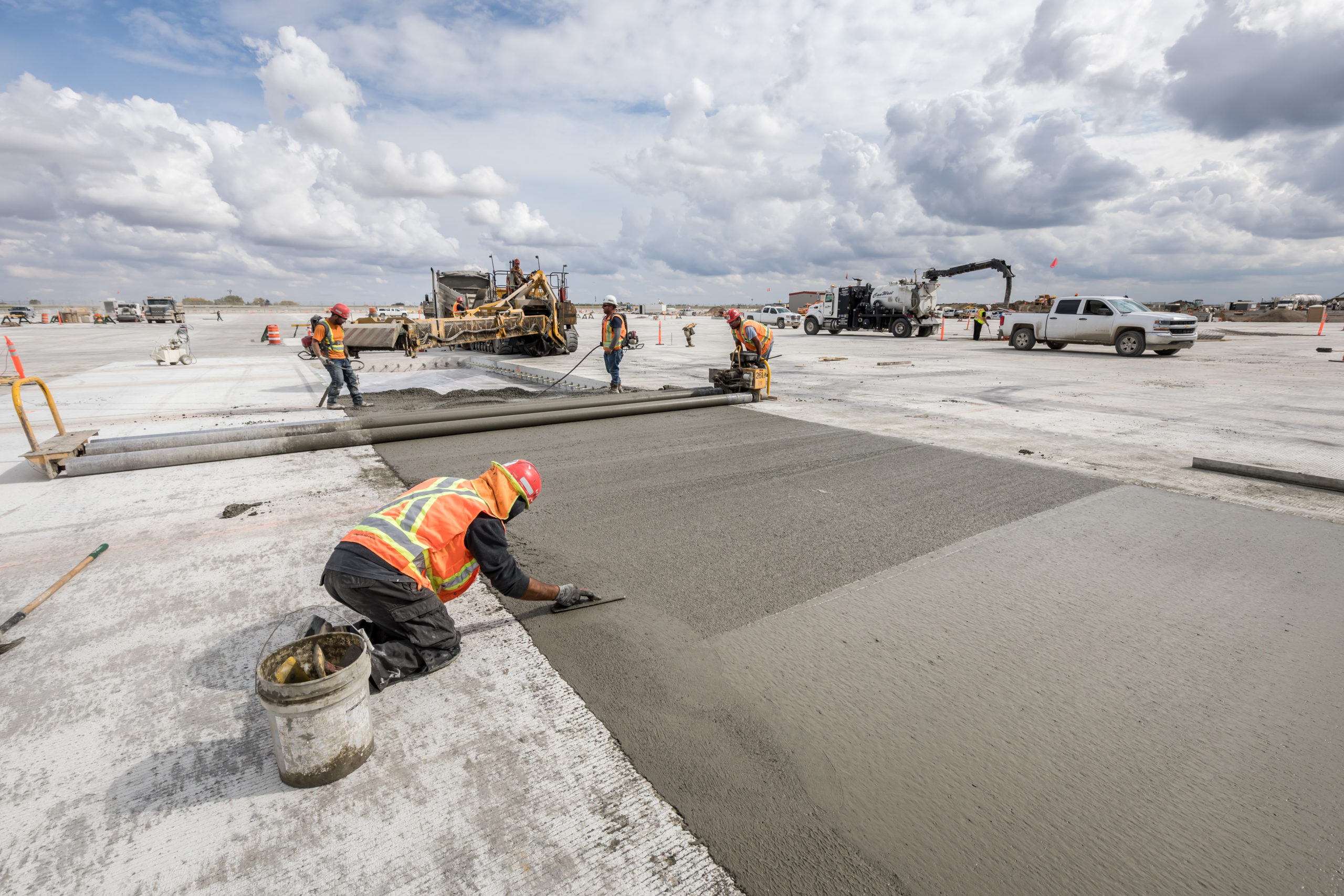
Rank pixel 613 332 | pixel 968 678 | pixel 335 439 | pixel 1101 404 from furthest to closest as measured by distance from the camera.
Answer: pixel 613 332
pixel 1101 404
pixel 335 439
pixel 968 678

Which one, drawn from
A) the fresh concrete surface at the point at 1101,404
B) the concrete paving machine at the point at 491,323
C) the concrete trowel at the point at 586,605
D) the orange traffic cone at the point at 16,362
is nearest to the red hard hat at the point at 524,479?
the concrete trowel at the point at 586,605

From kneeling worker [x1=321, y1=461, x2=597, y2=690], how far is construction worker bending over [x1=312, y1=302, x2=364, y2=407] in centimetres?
742

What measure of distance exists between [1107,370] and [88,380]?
71.6 ft

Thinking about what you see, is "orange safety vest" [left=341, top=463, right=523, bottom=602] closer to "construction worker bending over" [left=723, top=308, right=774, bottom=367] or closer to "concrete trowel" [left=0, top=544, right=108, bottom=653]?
"concrete trowel" [left=0, top=544, right=108, bottom=653]

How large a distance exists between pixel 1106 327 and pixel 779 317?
80.4ft

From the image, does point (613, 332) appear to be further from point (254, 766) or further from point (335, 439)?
point (254, 766)

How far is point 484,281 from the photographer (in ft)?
65.2

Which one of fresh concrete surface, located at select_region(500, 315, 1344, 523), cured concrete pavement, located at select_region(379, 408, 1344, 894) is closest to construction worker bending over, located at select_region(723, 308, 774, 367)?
fresh concrete surface, located at select_region(500, 315, 1344, 523)

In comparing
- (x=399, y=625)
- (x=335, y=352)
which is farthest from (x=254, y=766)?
(x=335, y=352)

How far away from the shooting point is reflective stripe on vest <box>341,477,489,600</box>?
2.59 m

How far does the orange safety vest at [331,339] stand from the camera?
9.07 m

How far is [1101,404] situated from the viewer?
31.4 ft

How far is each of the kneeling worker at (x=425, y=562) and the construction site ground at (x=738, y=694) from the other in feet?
0.63

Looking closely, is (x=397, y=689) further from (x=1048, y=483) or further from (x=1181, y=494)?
(x=1181, y=494)
